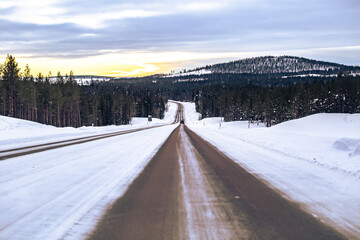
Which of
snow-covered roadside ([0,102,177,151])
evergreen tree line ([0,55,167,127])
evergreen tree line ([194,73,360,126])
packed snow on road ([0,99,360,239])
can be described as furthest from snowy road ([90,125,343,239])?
evergreen tree line ([194,73,360,126])

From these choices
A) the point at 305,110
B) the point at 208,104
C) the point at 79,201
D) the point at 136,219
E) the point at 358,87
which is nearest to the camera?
the point at 136,219

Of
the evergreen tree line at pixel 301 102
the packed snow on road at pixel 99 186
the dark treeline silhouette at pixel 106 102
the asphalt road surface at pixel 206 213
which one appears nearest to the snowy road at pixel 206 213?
the asphalt road surface at pixel 206 213

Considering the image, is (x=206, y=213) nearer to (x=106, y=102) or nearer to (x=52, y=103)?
(x=52, y=103)

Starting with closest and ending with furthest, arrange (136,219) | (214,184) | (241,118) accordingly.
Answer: (136,219)
(214,184)
(241,118)

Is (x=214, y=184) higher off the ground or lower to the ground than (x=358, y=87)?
lower

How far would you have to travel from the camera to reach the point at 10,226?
12.7 feet

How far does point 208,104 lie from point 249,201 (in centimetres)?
13639

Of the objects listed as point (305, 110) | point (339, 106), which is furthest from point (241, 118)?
point (339, 106)

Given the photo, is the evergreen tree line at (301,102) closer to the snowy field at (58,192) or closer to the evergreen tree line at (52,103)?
the evergreen tree line at (52,103)

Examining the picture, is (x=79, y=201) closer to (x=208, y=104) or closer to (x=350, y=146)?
(x=350, y=146)

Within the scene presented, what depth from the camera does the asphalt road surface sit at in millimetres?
3615

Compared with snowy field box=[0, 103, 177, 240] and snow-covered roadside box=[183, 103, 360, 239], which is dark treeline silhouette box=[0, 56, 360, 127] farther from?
snow-covered roadside box=[183, 103, 360, 239]

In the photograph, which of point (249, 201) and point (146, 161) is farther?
point (146, 161)

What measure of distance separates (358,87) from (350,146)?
84.1 metres
